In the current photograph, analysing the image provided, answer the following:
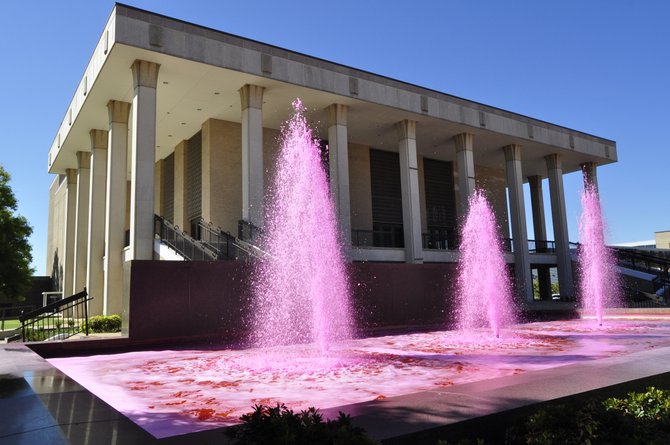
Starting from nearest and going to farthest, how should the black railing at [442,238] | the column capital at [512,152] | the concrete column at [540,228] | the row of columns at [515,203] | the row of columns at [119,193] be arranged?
A: the row of columns at [119,193] < the row of columns at [515,203] < the column capital at [512,152] < the black railing at [442,238] < the concrete column at [540,228]

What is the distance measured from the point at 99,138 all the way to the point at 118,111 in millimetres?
3725

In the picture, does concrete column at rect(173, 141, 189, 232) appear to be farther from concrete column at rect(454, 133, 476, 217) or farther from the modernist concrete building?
concrete column at rect(454, 133, 476, 217)

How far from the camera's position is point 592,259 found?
22250 millimetres

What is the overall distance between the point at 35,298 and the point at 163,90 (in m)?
28.1

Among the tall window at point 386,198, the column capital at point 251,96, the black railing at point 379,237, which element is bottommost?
the black railing at point 379,237

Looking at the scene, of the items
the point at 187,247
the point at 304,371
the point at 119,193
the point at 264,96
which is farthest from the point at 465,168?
the point at 304,371

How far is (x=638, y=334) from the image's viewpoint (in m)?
12.6

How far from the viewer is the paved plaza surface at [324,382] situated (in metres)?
3.52

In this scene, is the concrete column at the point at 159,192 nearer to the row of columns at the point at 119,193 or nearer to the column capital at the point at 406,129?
the row of columns at the point at 119,193

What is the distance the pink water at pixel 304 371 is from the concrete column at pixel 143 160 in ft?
22.9

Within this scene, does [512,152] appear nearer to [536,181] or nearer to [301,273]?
[536,181]

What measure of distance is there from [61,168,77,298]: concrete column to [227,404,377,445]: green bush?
27.4 m

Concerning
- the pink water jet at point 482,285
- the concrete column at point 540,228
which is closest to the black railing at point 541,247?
the concrete column at point 540,228

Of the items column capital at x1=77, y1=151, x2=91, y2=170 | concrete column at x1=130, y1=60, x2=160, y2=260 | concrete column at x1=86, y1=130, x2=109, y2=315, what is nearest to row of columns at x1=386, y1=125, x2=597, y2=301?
concrete column at x1=130, y1=60, x2=160, y2=260
